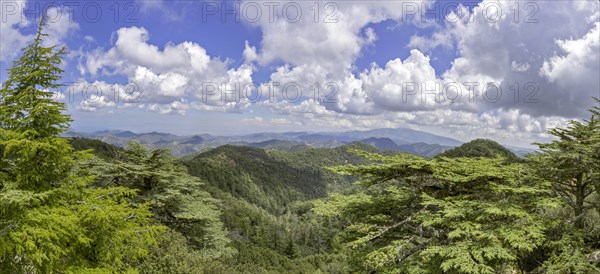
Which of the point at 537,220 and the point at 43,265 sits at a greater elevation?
the point at 537,220

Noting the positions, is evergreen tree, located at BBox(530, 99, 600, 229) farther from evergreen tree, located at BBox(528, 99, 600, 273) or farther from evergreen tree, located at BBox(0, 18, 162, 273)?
evergreen tree, located at BBox(0, 18, 162, 273)

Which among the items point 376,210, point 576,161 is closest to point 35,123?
point 376,210

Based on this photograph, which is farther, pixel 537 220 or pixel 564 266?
pixel 537 220

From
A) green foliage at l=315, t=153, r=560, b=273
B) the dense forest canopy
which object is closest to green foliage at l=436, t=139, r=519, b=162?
the dense forest canopy

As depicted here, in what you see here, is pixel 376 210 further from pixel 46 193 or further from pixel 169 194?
pixel 169 194

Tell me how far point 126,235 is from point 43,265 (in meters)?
1.93

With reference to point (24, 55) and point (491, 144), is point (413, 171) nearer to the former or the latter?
point (24, 55)

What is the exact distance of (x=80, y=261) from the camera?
900cm

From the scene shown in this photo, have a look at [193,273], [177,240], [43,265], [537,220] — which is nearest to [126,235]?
[43,265]

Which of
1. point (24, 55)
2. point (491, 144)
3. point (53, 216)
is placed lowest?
point (491, 144)

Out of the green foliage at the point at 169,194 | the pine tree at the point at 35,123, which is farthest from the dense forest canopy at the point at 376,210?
the green foliage at the point at 169,194

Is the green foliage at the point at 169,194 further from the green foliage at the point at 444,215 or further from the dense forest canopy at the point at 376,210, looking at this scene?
the green foliage at the point at 444,215

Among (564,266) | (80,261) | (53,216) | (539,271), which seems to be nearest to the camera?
(53,216)

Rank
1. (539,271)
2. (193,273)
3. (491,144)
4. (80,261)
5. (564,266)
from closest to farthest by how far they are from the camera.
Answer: (564,266) → (80,261) → (539,271) → (193,273) → (491,144)
